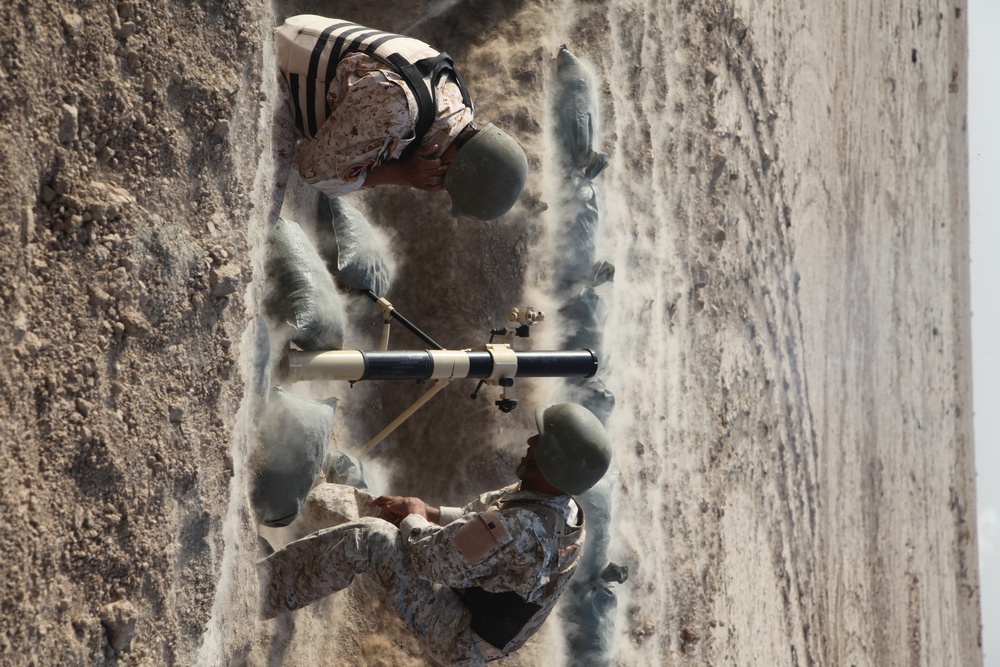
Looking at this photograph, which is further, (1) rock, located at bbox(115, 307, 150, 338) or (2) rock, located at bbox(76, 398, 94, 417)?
(1) rock, located at bbox(115, 307, 150, 338)

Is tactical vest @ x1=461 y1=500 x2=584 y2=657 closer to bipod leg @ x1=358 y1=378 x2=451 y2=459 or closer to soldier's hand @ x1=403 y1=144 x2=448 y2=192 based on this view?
bipod leg @ x1=358 y1=378 x2=451 y2=459

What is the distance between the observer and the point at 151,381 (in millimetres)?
2043

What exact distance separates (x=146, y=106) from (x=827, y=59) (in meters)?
5.24

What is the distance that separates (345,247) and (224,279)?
1158 mm

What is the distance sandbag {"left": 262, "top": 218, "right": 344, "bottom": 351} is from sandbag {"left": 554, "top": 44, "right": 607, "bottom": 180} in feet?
5.19

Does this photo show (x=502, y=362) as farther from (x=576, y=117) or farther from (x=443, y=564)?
(x=576, y=117)

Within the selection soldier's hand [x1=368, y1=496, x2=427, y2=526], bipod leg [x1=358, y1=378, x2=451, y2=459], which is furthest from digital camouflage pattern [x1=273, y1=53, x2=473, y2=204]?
soldier's hand [x1=368, y1=496, x2=427, y2=526]

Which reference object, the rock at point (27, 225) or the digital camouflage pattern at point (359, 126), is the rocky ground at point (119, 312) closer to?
the rock at point (27, 225)

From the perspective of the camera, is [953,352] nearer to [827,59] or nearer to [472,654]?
[827,59]

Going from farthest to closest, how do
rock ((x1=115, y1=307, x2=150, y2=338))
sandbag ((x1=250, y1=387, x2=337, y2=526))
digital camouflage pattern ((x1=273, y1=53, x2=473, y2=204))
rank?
sandbag ((x1=250, y1=387, x2=337, y2=526)), digital camouflage pattern ((x1=273, y1=53, x2=473, y2=204)), rock ((x1=115, y1=307, x2=150, y2=338))

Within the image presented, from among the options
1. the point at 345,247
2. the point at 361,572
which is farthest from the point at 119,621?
the point at 345,247

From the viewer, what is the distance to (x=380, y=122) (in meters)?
2.47

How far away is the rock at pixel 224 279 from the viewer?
220 centimetres

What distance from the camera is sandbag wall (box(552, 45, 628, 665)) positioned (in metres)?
3.85
